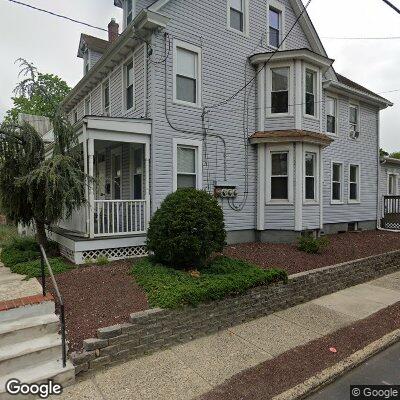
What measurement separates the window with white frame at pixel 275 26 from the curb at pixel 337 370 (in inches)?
412

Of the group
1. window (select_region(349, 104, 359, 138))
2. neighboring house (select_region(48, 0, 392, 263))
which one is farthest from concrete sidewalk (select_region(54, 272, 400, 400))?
window (select_region(349, 104, 359, 138))

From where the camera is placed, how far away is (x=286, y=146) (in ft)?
34.8

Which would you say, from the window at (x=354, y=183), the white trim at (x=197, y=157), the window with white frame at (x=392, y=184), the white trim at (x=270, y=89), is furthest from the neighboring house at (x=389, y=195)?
the white trim at (x=197, y=157)

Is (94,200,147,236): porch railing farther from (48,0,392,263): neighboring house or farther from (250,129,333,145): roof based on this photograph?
(250,129,333,145): roof

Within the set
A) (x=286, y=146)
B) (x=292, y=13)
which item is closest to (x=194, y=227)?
(x=286, y=146)

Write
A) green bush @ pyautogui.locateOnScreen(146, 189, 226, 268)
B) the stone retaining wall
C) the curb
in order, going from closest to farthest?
the curb → the stone retaining wall → green bush @ pyautogui.locateOnScreen(146, 189, 226, 268)

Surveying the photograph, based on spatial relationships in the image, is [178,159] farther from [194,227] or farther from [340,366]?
[340,366]

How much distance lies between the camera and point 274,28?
38.9 ft

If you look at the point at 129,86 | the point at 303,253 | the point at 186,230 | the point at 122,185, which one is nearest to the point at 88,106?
the point at 129,86

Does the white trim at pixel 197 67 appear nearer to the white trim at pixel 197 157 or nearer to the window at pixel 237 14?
the white trim at pixel 197 157

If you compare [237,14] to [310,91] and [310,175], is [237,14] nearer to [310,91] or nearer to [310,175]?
Answer: [310,91]

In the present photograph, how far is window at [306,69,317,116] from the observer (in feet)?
36.4

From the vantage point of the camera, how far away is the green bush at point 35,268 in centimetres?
679

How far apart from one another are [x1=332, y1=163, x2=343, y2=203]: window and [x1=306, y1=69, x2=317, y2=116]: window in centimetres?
374
